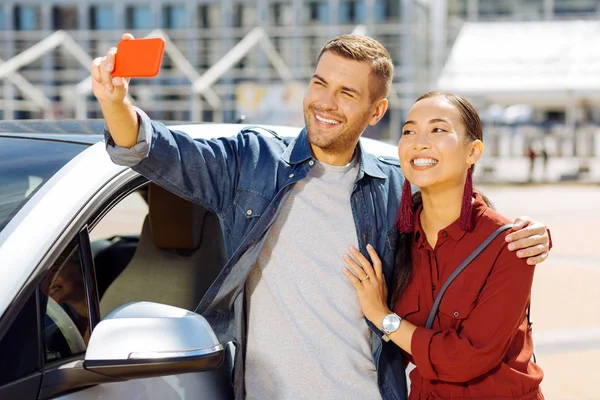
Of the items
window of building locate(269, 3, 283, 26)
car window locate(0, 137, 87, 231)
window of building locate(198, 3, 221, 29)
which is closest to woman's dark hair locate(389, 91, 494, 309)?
car window locate(0, 137, 87, 231)

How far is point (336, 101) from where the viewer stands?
225cm

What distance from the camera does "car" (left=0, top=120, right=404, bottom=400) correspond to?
1.64 meters

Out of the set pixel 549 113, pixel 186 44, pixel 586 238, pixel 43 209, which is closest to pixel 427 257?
pixel 43 209

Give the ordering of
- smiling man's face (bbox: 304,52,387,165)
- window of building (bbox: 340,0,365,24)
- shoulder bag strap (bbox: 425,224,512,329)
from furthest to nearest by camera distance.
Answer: window of building (bbox: 340,0,365,24), smiling man's face (bbox: 304,52,387,165), shoulder bag strap (bbox: 425,224,512,329)

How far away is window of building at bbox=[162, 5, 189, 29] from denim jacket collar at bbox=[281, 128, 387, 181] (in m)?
32.5

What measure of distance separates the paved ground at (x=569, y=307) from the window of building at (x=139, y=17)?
21897 millimetres

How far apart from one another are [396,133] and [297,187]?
28467 millimetres

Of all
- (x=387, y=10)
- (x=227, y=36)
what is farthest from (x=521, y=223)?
(x=227, y=36)

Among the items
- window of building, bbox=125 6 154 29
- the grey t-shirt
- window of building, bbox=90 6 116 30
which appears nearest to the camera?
the grey t-shirt

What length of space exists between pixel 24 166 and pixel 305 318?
836mm

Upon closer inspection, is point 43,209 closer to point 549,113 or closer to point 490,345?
point 490,345

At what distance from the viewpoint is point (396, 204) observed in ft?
7.82

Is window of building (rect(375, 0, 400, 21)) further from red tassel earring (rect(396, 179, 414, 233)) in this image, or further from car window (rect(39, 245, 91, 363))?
car window (rect(39, 245, 91, 363))

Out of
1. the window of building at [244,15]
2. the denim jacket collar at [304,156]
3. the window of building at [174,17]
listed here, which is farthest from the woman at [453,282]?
the window of building at [174,17]
